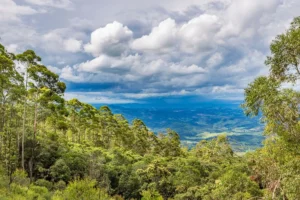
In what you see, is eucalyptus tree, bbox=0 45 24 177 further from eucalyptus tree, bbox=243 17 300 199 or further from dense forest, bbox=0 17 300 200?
eucalyptus tree, bbox=243 17 300 199

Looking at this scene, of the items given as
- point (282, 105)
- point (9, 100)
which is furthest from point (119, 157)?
point (282, 105)

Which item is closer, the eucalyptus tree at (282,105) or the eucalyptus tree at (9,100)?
the eucalyptus tree at (282,105)

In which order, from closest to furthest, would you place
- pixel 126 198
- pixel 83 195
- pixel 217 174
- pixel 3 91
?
pixel 83 195, pixel 3 91, pixel 217 174, pixel 126 198

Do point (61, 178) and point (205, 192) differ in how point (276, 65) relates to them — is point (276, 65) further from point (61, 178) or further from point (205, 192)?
point (61, 178)

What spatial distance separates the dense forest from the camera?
1042 cm

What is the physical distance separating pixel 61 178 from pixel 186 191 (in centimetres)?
1386

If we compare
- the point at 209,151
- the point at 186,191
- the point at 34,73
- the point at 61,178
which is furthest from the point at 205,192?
the point at 209,151

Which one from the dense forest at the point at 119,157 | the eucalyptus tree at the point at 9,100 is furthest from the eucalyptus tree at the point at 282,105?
the eucalyptus tree at the point at 9,100

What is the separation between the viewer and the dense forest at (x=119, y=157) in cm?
1042

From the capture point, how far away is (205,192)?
26.7 metres

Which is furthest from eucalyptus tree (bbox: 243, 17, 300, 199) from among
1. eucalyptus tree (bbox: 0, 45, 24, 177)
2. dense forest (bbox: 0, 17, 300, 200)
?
eucalyptus tree (bbox: 0, 45, 24, 177)

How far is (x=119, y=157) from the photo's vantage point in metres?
38.6

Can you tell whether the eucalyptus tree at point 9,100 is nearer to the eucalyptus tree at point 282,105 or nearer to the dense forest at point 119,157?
the dense forest at point 119,157

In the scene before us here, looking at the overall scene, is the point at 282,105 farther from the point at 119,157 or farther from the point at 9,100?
the point at 119,157
